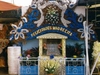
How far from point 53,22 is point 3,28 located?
2227 millimetres

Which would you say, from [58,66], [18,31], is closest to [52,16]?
[18,31]

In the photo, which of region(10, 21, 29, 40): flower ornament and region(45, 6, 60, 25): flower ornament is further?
region(10, 21, 29, 40): flower ornament

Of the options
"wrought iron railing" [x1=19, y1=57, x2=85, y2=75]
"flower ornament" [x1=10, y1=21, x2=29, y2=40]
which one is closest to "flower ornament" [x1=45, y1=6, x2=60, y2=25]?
"flower ornament" [x1=10, y1=21, x2=29, y2=40]

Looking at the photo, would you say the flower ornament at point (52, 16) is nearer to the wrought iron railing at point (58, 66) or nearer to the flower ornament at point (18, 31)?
the flower ornament at point (18, 31)

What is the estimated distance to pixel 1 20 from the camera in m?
12.6

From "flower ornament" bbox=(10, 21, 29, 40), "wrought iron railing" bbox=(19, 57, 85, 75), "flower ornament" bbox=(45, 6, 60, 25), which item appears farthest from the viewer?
"flower ornament" bbox=(10, 21, 29, 40)

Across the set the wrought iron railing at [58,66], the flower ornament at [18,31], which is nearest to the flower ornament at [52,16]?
the flower ornament at [18,31]

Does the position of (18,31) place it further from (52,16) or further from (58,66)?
(58,66)

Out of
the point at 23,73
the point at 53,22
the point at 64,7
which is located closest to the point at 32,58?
the point at 23,73

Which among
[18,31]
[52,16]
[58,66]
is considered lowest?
[58,66]

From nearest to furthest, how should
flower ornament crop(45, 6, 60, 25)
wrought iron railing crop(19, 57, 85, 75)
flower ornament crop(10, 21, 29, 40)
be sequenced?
wrought iron railing crop(19, 57, 85, 75)
flower ornament crop(45, 6, 60, 25)
flower ornament crop(10, 21, 29, 40)

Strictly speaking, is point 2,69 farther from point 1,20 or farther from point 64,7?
point 64,7

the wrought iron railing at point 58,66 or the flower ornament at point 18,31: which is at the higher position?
the flower ornament at point 18,31

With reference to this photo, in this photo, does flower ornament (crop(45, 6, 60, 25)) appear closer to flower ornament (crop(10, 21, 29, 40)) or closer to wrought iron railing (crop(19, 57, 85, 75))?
flower ornament (crop(10, 21, 29, 40))
